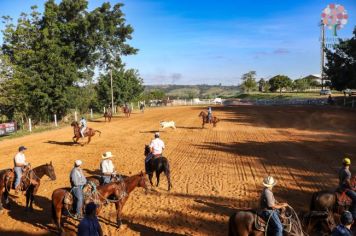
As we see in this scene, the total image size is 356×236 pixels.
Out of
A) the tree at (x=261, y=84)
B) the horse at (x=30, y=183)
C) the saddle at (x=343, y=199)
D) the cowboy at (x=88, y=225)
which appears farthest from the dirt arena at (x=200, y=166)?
the tree at (x=261, y=84)

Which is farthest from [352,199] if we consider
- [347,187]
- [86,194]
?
[86,194]

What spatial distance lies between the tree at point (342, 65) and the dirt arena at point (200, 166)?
14825mm

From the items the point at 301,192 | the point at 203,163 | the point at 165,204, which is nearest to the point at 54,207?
the point at 165,204

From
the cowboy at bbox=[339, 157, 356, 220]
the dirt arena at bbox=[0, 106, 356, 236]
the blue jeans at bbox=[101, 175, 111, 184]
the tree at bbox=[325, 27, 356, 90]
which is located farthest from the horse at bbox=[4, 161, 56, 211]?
the tree at bbox=[325, 27, 356, 90]

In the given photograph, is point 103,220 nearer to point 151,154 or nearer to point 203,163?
point 151,154

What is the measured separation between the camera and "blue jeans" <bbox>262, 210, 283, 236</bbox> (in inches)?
320

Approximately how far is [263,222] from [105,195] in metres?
4.99

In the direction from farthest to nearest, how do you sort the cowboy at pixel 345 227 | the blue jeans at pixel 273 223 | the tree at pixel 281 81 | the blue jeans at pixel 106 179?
the tree at pixel 281 81 → the blue jeans at pixel 106 179 → the blue jeans at pixel 273 223 → the cowboy at pixel 345 227

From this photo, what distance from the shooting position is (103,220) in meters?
11.9

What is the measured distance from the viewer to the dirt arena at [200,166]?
11836 millimetres

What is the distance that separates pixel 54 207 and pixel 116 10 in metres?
48.5

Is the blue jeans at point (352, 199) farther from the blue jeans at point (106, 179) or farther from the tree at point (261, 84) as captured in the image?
the tree at point (261, 84)

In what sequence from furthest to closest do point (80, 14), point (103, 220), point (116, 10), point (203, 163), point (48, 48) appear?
point (116, 10) < point (80, 14) < point (48, 48) < point (203, 163) < point (103, 220)

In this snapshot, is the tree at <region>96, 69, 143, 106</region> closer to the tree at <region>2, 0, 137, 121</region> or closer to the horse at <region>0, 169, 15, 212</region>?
the tree at <region>2, 0, 137, 121</region>
